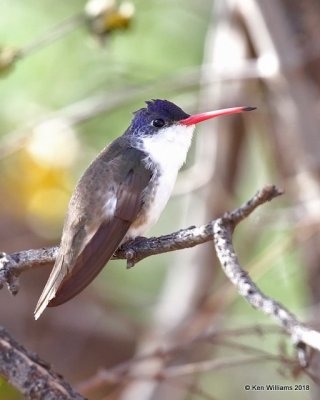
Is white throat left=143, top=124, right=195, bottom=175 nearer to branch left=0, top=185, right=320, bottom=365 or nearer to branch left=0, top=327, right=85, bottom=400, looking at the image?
branch left=0, top=185, right=320, bottom=365

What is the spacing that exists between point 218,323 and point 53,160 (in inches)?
49.6

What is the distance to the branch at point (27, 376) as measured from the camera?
221 centimetres

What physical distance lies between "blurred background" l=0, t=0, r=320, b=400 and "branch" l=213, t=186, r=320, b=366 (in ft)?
5.27

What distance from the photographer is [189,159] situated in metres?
6.08

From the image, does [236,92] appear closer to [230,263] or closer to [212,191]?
[212,191]

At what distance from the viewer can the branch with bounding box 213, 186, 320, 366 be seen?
1.82m

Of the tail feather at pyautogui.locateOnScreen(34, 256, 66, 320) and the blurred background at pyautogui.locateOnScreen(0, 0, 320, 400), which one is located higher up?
the blurred background at pyautogui.locateOnScreen(0, 0, 320, 400)

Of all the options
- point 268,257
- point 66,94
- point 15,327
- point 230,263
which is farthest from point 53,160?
point 230,263

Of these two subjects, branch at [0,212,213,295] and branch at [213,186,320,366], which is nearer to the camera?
branch at [213,186,320,366]

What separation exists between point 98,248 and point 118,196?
0.99ft

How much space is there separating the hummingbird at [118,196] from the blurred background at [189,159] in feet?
2.15

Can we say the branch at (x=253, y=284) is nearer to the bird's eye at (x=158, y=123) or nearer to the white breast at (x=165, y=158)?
the white breast at (x=165, y=158)

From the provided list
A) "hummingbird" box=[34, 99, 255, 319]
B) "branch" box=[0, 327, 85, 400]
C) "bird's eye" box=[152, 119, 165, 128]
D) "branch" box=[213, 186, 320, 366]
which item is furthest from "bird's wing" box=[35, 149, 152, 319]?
"branch" box=[213, 186, 320, 366]

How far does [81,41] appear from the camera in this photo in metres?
5.70
